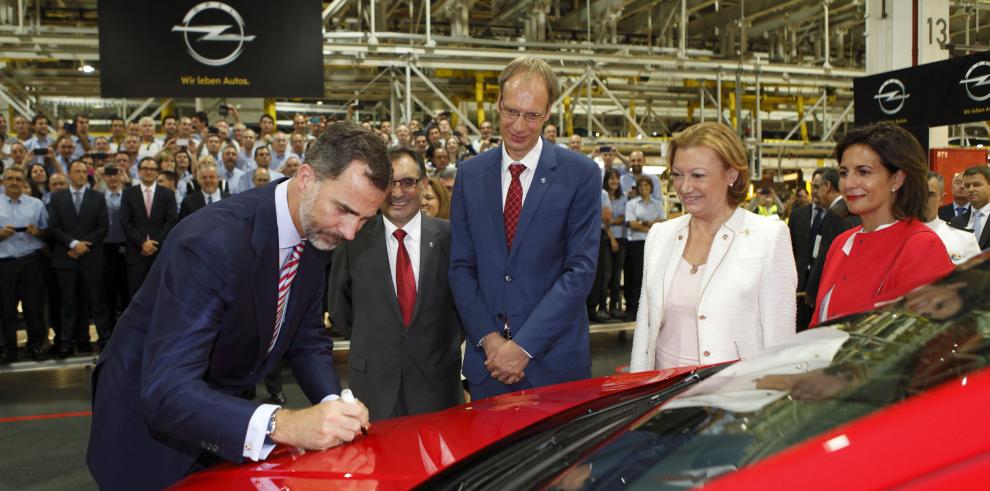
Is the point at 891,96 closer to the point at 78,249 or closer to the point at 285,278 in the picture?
the point at 78,249

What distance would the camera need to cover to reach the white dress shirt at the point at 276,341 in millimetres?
1688

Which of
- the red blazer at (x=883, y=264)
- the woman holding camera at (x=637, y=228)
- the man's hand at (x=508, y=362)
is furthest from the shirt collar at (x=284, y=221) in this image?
the woman holding camera at (x=637, y=228)

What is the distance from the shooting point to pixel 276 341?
2172mm

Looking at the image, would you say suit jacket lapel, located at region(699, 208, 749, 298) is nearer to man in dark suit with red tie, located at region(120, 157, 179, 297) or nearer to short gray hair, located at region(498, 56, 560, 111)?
short gray hair, located at region(498, 56, 560, 111)

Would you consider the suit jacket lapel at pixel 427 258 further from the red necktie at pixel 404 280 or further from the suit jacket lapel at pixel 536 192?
the suit jacket lapel at pixel 536 192

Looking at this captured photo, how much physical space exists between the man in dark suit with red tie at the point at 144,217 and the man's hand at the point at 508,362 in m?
5.80

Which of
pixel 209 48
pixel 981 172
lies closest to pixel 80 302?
pixel 209 48

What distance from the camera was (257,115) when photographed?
55.3 feet

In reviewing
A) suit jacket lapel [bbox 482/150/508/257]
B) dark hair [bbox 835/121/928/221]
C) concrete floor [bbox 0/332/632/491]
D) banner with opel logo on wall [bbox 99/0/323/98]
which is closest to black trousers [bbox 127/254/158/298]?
concrete floor [bbox 0/332/632/491]

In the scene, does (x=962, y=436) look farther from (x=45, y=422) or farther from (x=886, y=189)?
(x=45, y=422)

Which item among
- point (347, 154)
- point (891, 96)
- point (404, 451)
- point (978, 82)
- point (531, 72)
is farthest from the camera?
point (891, 96)

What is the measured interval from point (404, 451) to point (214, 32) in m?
9.64

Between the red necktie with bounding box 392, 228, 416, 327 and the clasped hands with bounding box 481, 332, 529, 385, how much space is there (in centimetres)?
55

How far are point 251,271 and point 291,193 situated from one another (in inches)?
9.0
